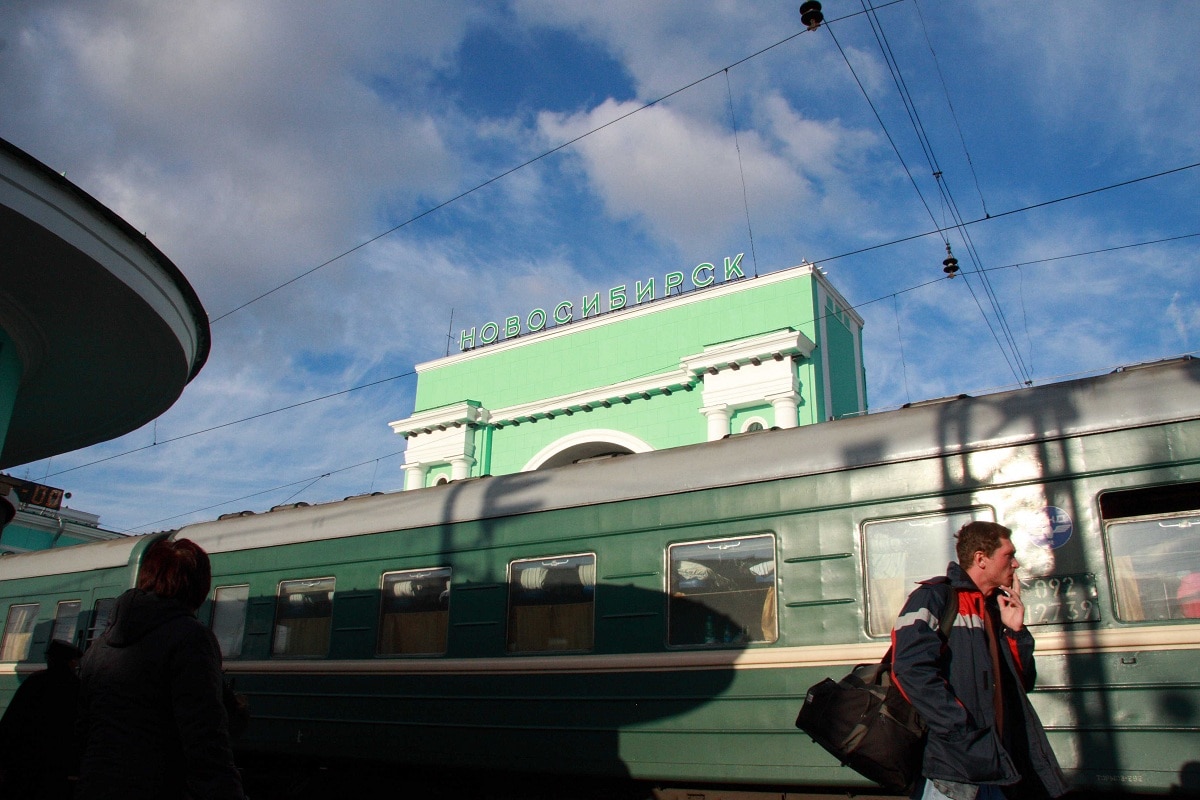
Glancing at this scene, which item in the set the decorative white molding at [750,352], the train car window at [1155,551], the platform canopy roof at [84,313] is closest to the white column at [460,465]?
the decorative white molding at [750,352]

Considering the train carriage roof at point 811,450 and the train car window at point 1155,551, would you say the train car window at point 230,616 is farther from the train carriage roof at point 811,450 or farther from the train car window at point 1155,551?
the train car window at point 1155,551

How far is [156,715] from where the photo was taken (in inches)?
128

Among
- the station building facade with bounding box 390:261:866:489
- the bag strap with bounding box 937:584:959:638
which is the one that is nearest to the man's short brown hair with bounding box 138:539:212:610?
the bag strap with bounding box 937:584:959:638

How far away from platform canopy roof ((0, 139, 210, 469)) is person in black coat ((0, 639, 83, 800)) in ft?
14.5

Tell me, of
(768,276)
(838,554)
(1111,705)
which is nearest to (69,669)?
(838,554)

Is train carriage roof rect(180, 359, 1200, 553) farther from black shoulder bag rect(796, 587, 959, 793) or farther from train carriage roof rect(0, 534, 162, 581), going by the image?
train carriage roof rect(0, 534, 162, 581)

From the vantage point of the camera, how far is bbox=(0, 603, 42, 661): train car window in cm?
1272

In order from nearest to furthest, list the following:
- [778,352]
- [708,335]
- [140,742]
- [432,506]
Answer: [140,742]
[432,506]
[778,352]
[708,335]

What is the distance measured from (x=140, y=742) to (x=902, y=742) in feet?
8.83

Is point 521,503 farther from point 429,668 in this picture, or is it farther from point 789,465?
point 789,465

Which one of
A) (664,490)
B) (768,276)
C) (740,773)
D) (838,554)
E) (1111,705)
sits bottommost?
(740,773)

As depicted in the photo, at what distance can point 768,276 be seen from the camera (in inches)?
882

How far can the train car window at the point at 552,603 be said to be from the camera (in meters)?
7.70

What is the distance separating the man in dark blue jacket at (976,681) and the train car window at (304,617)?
22.9ft
